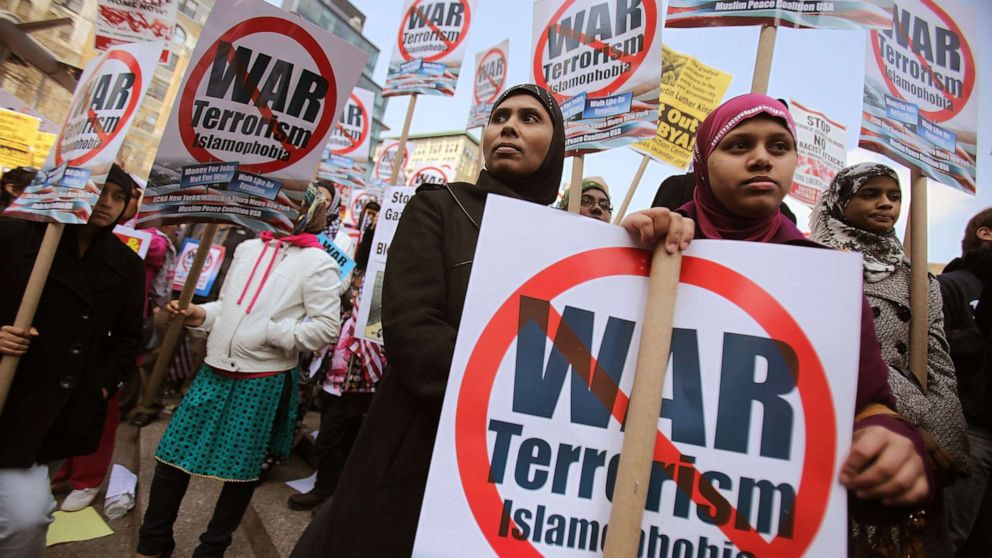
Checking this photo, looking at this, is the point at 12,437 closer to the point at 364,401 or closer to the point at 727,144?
the point at 364,401

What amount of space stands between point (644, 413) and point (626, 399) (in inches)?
2.2

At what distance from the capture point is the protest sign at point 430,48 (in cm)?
398

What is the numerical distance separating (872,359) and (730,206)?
38 cm

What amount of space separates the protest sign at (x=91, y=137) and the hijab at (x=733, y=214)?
204cm

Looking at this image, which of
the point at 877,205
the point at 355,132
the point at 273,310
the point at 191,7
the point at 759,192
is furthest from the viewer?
the point at 191,7

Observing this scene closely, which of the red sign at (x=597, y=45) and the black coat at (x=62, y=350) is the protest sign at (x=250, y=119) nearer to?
the black coat at (x=62, y=350)

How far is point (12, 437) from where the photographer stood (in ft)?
5.63

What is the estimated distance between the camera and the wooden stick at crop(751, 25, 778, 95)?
1.58 metres

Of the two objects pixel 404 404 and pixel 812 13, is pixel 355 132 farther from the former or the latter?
pixel 404 404

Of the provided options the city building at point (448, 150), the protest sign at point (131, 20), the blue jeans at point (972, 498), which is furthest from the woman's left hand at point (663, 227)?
the city building at point (448, 150)

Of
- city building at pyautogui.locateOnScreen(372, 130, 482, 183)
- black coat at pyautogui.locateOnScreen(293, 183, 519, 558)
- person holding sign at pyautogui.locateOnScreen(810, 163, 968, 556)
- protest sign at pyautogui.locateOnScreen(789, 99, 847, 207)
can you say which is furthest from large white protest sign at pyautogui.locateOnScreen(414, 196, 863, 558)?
city building at pyautogui.locateOnScreen(372, 130, 482, 183)

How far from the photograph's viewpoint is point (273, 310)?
7.55 feet

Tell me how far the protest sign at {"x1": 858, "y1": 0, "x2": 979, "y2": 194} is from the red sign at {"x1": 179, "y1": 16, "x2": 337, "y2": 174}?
2359 millimetres

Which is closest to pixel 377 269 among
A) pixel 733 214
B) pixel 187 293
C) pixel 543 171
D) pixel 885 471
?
pixel 187 293
